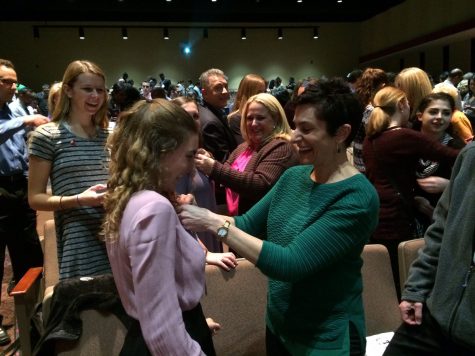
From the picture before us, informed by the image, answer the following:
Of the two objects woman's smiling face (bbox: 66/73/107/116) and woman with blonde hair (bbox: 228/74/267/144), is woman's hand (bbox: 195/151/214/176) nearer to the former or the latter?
woman's smiling face (bbox: 66/73/107/116)

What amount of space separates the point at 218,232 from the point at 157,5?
13.1m

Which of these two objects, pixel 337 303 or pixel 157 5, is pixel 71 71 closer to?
pixel 337 303

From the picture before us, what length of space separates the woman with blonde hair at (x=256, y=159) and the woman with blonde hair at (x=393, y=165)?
0.44m

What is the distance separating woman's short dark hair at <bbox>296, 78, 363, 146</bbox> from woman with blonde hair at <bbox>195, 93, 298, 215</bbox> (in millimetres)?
965

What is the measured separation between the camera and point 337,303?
1.30m

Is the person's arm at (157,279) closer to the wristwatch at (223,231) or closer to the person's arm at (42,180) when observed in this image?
the wristwatch at (223,231)

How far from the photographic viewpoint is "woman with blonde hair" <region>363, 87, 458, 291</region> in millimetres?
2328

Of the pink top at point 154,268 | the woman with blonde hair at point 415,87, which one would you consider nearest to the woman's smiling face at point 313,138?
the pink top at point 154,268

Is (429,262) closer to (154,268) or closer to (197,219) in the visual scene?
(197,219)

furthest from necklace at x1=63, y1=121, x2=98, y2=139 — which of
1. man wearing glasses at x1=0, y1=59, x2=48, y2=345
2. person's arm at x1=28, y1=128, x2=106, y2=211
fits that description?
man wearing glasses at x1=0, y1=59, x2=48, y2=345

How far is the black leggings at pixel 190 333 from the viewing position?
1118 millimetres

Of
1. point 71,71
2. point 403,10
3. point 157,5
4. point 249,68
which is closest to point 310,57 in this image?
point 249,68

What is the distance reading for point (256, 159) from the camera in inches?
94.4

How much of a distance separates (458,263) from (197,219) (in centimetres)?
75
